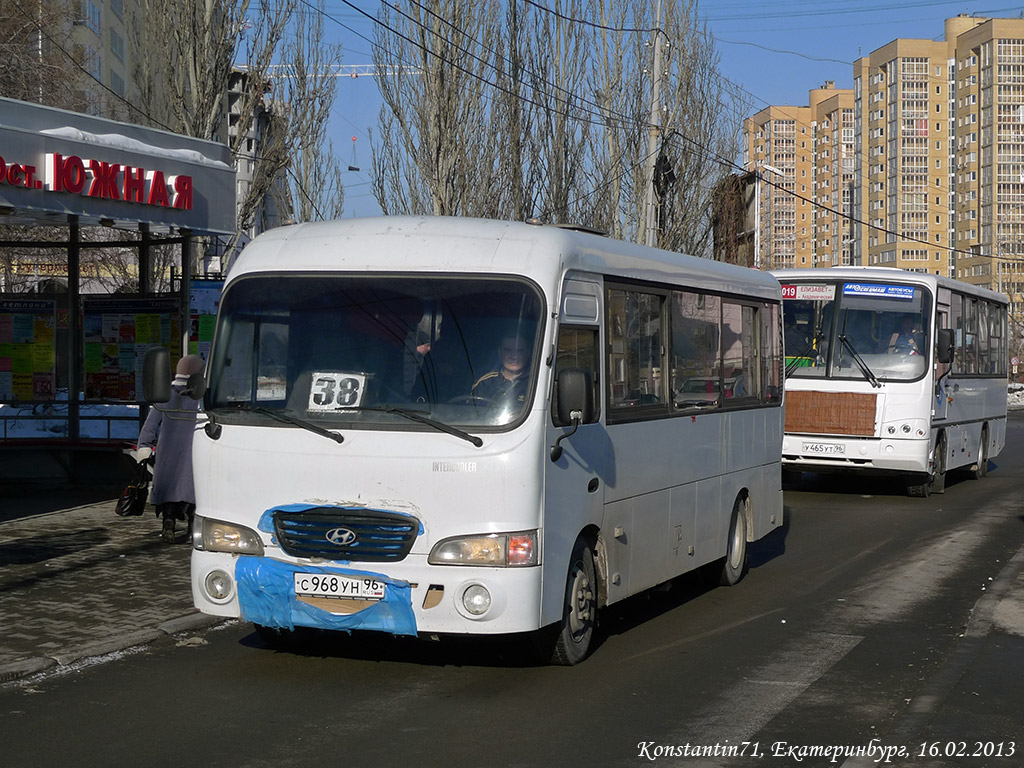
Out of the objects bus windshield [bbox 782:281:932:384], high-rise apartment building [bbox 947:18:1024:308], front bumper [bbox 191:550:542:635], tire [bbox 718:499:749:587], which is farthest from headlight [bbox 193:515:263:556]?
high-rise apartment building [bbox 947:18:1024:308]

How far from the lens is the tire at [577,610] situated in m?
7.69

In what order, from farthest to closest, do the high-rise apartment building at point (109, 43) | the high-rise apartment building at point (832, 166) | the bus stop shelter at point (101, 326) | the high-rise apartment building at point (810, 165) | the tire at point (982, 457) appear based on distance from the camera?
the high-rise apartment building at point (810, 165) → the high-rise apartment building at point (832, 166) → the high-rise apartment building at point (109, 43) → the tire at point (982, 457) → the bus stop shelter at point (101, 326)

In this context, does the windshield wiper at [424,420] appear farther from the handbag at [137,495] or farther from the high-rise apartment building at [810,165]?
the high-rise apartment building at [810,165]

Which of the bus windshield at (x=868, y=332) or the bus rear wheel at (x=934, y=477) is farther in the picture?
the bus rear wheel at (x=934, y=477)

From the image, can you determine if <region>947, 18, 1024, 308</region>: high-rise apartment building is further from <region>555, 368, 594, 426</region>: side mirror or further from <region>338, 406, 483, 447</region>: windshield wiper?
<region>338, 406, 483, 447</region>: windshield wiper

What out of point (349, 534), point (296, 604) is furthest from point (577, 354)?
point (296, 604)

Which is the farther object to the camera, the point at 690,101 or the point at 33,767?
the point at 690,101

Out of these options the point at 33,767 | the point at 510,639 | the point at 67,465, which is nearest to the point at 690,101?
the point at 67,465

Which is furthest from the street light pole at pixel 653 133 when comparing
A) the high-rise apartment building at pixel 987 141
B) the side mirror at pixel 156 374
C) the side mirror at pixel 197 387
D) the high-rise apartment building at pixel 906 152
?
the high-rise apartment building at pixel 906 152

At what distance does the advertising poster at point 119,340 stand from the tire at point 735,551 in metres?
7.98

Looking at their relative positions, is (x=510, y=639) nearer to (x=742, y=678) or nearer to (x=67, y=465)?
(x=742, y=678)

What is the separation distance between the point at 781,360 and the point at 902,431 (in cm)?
637

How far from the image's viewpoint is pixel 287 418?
24.5ft

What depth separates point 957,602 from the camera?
10484 mm
